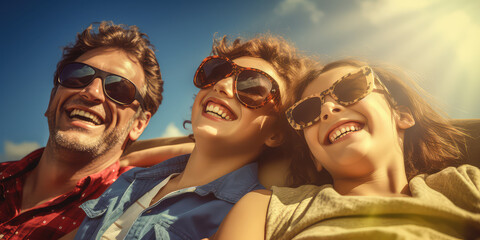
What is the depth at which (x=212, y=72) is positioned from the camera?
213 cm

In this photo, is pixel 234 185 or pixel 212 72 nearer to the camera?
pixel 234 185

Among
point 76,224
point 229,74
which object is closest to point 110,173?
point 76,224

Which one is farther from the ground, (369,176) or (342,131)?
(342,131)

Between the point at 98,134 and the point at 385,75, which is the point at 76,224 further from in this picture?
the point at 385,75

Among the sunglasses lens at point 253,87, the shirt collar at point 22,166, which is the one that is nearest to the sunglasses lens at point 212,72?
the sunglasses lens at point 253,87

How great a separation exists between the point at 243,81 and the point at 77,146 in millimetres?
1747

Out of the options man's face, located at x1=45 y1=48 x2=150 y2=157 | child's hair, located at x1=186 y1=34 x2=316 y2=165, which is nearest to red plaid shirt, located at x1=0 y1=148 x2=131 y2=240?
man's face, located at x1=45 y1=48 x2=150 y2=157

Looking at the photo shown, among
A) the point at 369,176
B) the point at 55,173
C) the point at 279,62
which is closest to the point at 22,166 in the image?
the point at 55,173

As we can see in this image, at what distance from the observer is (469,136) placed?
1672 millimetres

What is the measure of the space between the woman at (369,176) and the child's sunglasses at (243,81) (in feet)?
0.89

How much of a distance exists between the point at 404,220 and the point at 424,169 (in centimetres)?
79

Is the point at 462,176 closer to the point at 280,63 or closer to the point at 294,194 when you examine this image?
the point at 294,194

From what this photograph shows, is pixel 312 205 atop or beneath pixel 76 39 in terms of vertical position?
beneath

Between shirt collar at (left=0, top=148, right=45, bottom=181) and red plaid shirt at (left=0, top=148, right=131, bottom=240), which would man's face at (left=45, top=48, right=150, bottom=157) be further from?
shirt collar at (left=0, top=148, right=45, bottom=181)
